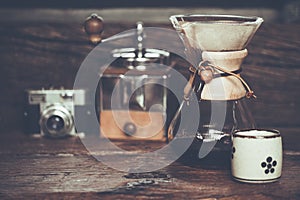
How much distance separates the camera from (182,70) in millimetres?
1738

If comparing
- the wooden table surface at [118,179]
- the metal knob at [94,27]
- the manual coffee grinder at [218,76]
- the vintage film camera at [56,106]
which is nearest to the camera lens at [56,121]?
the vintage film camera at [56,106]

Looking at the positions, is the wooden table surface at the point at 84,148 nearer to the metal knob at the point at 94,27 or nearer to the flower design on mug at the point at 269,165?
the flower design on mug at the point at 269,165

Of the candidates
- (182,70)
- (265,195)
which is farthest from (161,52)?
(265,195)

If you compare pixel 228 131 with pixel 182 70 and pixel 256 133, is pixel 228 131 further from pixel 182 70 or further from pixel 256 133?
pixel 182 70

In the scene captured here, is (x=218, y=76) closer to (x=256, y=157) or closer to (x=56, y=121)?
(x=256, y=157)

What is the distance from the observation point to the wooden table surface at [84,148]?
3.74 feet

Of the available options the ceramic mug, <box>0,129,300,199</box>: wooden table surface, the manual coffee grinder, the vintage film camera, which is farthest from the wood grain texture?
the ceramic mug

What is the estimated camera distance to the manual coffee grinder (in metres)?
1.19

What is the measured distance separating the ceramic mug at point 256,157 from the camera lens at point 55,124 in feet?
2.08

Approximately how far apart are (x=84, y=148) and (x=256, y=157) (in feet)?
1.85

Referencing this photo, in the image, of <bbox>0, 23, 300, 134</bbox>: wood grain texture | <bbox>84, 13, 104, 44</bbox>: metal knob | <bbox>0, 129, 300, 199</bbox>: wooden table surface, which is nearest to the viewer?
<bbox>0, 129, 300, 199</bbox>: wooden table surface

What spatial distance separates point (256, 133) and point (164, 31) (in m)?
0.66

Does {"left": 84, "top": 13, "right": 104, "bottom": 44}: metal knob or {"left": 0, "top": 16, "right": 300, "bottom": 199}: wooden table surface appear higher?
{"left": 84, "top": 13, "right": 104, "bottom": 44}: metal knob

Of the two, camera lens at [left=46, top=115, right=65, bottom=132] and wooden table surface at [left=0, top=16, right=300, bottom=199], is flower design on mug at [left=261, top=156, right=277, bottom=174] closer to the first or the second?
wooden table surface at [left=0, top=16, right=300, bottom=199]
